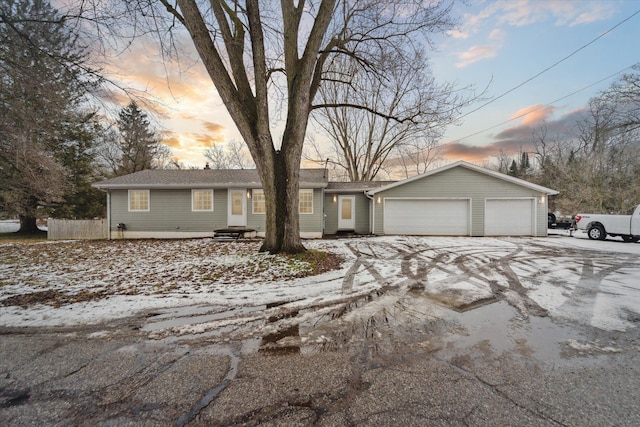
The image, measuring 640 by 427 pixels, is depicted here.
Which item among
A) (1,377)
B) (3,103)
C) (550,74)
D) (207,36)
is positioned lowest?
(1,377)

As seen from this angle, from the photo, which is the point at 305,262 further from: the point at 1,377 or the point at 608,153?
the point at 608,153

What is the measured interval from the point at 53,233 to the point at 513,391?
18.2 meters

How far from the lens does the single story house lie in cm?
1287

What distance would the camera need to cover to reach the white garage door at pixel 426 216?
1372 centimetres

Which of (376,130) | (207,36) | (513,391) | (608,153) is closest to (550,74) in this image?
(376,130)

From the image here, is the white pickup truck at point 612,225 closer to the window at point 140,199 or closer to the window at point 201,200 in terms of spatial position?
the window at point 201,200

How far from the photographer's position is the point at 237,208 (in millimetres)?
12914

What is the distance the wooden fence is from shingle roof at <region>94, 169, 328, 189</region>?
6.69 ft

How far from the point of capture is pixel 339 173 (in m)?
24.7

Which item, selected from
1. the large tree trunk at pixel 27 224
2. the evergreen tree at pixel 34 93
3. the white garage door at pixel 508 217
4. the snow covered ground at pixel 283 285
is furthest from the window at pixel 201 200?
the white garage door at pixel 508 217

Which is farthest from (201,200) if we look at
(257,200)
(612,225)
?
(612,225)

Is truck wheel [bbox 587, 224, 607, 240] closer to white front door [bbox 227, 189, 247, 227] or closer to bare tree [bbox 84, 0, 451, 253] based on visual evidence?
bare tree [bbox 84, 0, 451, 253]

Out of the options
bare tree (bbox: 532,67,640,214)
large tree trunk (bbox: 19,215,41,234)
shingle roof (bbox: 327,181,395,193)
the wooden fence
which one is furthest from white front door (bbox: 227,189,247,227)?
bare tree (bbox: 532,67,640,214)

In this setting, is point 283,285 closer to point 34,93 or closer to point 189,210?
point 34,93
